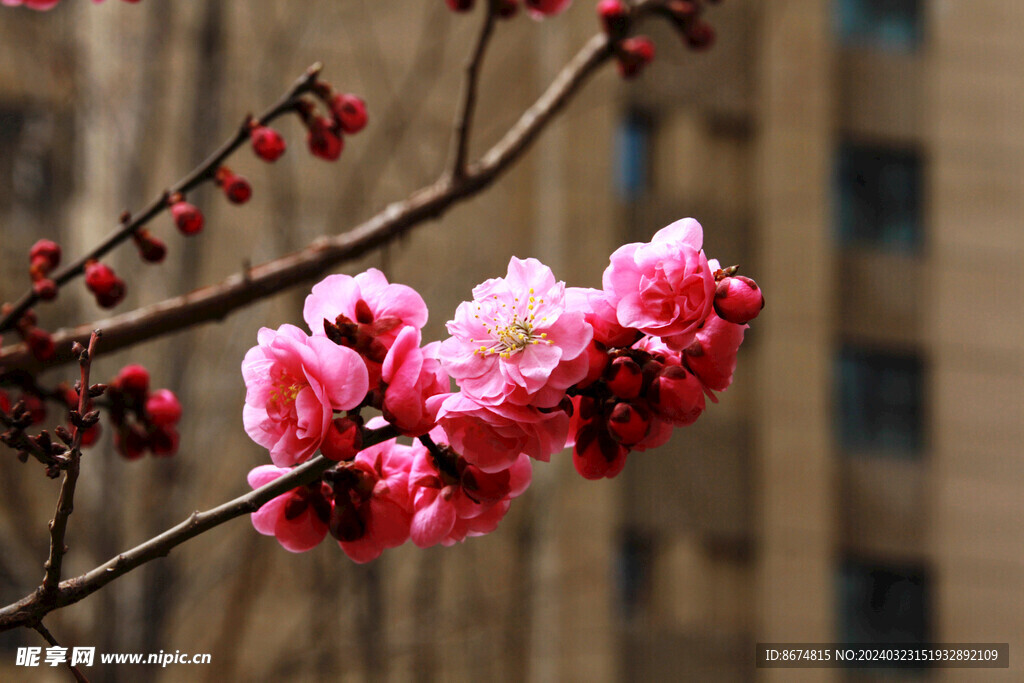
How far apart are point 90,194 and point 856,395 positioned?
5.82 m

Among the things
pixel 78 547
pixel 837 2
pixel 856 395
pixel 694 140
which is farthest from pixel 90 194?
pixel 837 2

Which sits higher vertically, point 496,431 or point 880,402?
point 880,402

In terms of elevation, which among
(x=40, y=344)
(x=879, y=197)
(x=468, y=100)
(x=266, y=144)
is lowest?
(x=40, y=344)

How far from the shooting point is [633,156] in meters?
8.22

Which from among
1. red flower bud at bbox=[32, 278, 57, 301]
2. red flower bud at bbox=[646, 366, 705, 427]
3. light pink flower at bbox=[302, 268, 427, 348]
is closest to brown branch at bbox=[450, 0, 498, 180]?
red flower bud at bbox=[32, 278, 57, 301]

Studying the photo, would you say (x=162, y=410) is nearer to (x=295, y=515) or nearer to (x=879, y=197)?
(x=295, y=515)

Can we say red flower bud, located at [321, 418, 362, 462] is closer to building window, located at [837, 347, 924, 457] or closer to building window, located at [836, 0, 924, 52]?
building window, located at [837, 347, 924, 457]

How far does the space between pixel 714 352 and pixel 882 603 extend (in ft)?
26.1

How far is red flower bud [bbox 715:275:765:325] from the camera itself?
2.35ft

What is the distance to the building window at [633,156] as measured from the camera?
7984mm

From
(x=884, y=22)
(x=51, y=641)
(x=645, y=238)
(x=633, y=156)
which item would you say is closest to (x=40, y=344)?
(x=51, y=641)

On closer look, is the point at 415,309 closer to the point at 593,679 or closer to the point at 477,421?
the point at 477,421

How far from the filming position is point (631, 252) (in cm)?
73

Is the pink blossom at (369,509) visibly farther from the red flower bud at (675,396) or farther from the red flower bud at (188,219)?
the red flower bud at (188,219)
